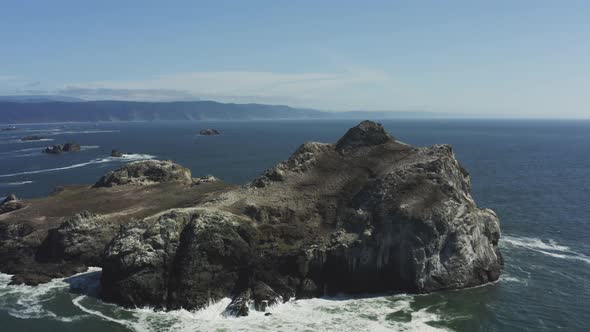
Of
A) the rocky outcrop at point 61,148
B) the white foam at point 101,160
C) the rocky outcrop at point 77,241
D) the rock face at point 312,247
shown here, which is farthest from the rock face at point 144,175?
the rocky outcrop at point 61,148

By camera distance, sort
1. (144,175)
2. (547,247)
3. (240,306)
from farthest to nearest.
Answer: (144,175), (547,247), (240,306)

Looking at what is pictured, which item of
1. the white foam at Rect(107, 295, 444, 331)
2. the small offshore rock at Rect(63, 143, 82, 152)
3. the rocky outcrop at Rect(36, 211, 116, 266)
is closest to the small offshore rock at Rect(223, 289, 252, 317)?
the white foam at Rect(107, 295, 444, 331)

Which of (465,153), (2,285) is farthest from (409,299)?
(465,153)

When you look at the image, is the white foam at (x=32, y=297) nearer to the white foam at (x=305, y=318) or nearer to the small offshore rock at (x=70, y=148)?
the white foam at (x=305, y=318)

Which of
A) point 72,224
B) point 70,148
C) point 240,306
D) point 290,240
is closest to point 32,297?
point 72,224

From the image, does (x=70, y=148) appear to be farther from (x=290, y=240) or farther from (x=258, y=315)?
(x=258, y=315)

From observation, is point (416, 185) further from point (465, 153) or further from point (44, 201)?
point (465, 153)
